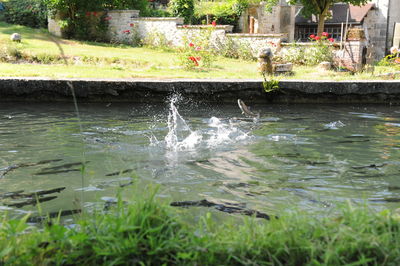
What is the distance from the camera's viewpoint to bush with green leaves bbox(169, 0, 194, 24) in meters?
21.2

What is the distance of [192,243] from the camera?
93.7 inches

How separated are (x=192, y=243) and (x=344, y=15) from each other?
95.3 ft

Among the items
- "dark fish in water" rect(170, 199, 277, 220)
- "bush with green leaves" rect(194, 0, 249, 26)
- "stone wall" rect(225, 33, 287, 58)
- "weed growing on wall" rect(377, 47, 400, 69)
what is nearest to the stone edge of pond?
"weed growing on wall" rect(377, 47, 400, 69)

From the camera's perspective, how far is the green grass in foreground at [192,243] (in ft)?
7.57

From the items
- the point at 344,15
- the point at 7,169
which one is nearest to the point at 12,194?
the point at 7,169

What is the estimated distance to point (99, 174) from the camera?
4.92m

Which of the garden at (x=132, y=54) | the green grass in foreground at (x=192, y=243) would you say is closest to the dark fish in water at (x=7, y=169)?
the green grass in foreground at (x=192, y=243)

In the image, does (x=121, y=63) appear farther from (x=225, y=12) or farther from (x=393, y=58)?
(x=225, y=12)

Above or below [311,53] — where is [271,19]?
above

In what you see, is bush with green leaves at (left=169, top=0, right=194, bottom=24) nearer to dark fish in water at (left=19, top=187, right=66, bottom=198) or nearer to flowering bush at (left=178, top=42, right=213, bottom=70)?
flowering bush at (left=178, top=42, right=213, bottom=70)

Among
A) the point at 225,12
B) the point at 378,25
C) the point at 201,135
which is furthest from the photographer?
the point at 378,25

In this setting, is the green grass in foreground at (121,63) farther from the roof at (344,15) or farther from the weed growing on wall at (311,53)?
the roof at (344,15)

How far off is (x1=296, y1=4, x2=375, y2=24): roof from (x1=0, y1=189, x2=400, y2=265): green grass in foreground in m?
26.6

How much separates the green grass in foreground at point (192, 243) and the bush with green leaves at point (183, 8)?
64.5 ft
